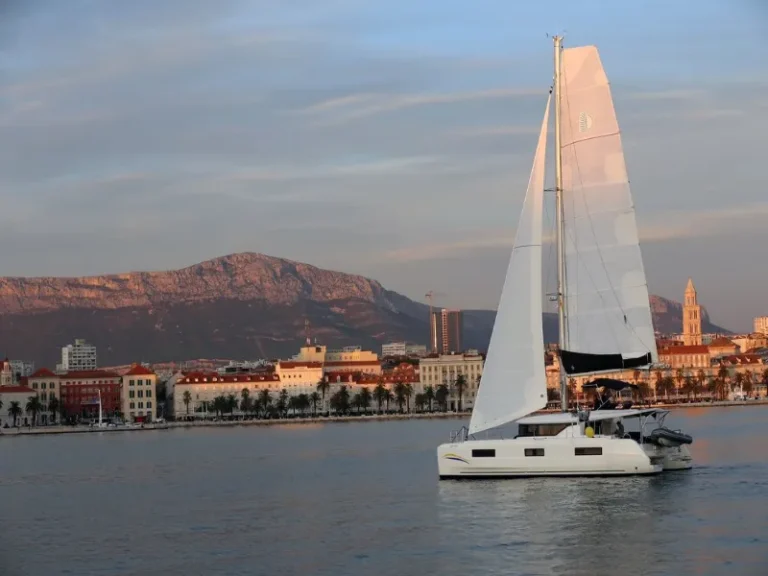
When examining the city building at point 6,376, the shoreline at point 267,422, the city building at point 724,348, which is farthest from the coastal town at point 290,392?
the city building at point 724,348

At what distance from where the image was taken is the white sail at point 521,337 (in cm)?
2878

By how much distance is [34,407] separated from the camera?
120 m

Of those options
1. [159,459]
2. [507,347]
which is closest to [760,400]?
[159,459]

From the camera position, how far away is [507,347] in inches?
1146

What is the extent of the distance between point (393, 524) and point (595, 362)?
611cm

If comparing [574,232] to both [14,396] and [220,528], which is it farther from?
[14,396]

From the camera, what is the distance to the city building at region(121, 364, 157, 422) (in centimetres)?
12356

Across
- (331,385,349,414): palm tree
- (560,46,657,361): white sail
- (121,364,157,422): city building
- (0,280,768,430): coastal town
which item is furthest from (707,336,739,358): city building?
(560,46,657,361): white sail

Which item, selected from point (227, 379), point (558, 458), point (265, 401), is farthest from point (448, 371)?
point (558, 458)

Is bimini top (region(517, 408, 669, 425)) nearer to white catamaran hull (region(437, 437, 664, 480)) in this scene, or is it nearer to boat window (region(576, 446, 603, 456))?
white catamaran hull (region(437, 437, 664, 480))

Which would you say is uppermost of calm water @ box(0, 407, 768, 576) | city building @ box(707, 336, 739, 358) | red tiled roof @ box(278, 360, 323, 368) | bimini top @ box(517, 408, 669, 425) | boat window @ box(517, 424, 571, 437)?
city building @ box(707, 336, 739, 358)

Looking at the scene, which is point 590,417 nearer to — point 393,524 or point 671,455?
point 671,455

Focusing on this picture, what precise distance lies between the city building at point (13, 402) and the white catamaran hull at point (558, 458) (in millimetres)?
97033

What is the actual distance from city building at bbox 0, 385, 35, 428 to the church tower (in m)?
87.1
